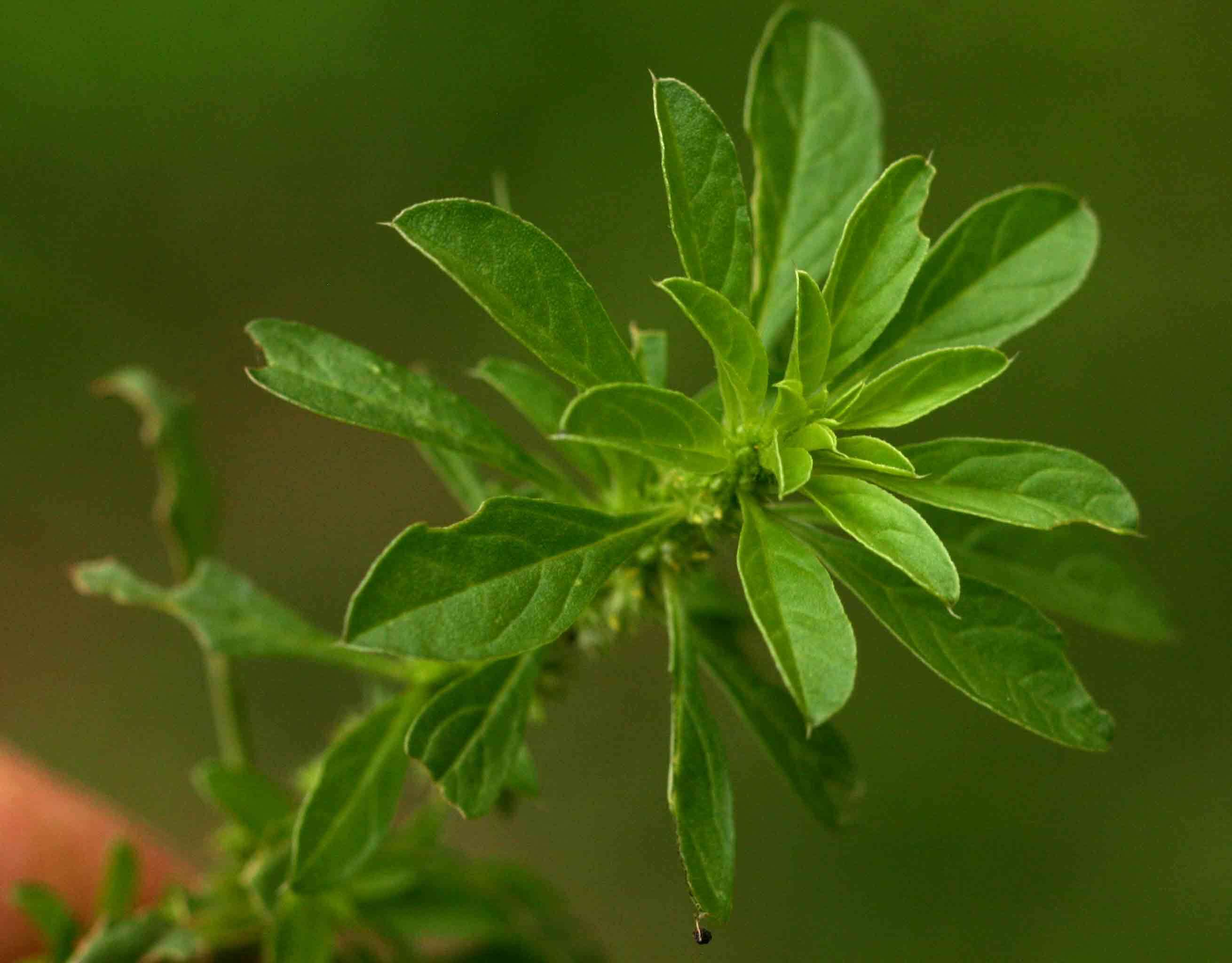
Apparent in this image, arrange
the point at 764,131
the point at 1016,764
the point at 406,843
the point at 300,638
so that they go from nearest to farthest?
the point at 764,131 < the point at 300,638 < the point at 406,843 < the point at 1016,764

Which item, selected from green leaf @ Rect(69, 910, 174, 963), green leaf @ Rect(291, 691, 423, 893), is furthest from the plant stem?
green leaf @ Rect(291, 691, 423, 893)

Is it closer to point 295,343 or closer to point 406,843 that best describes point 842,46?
point 295,343

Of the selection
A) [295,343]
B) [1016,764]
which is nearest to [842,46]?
[295,343]

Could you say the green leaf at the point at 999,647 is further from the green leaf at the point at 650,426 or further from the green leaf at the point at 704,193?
the green leaf at the point at 704,193

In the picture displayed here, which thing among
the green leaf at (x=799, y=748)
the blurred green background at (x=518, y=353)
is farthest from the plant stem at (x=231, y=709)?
the blurred green background at (x=518, y=353)

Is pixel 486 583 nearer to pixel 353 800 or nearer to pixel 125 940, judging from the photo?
pixel 353 800
